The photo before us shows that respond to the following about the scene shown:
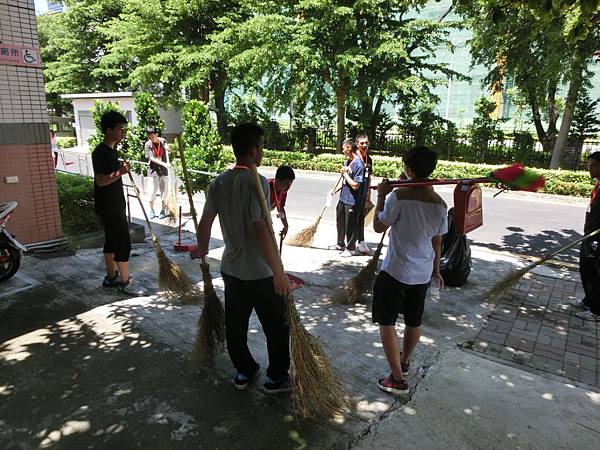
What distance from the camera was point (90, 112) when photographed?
79.7 ft

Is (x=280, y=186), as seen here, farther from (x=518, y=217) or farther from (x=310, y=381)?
(x=518, y=217)

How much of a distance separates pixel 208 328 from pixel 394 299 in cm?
140

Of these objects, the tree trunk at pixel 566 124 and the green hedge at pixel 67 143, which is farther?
the green hedge at pixel 67 143

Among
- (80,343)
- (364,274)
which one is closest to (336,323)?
(364,274)

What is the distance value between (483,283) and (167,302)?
3.63m

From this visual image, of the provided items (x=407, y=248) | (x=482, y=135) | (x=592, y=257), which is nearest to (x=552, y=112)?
(x=482, y=135)

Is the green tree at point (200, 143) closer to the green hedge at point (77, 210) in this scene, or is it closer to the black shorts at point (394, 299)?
the green hedge at point (77, 210)

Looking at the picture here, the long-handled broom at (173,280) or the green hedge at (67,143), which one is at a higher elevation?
the green hedge at (67,143)

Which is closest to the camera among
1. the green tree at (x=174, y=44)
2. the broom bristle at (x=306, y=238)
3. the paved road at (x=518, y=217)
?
the broom bristle at (x=306, y=238)

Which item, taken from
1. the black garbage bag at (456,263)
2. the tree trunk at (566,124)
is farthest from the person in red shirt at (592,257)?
the tree trunk at (566,124)

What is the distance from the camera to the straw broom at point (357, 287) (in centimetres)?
454

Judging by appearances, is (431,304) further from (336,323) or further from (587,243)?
(587,243)

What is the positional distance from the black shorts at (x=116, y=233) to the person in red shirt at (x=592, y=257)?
4570mm

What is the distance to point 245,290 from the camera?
8.96 ft
